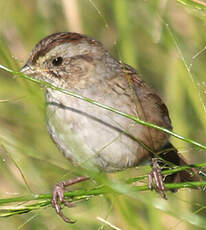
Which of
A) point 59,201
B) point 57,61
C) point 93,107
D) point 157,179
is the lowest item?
point 59,201

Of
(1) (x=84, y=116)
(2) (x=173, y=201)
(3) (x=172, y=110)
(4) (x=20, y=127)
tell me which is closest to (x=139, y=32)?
(3) (x=172, y=110)

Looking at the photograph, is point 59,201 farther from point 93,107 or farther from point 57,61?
point 57,61

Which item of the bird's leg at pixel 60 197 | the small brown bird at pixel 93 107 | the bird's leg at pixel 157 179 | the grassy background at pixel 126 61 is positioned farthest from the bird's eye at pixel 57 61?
the bird's leg at pixel 157 179

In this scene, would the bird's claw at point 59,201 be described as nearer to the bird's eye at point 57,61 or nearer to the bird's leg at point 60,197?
the bird's leg at point 60,197

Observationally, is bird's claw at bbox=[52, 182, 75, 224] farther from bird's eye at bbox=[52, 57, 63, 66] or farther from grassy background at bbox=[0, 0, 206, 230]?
bird's eye at bbox=[52, 57, 63, 66]

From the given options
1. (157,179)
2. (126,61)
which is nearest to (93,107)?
(157,179)

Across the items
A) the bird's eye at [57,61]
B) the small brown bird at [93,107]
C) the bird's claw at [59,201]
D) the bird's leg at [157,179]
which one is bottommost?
the bird's claw at [59,201]

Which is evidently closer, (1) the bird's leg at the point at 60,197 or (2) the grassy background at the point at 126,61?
(1) the bird's leg at the point at 60,197
